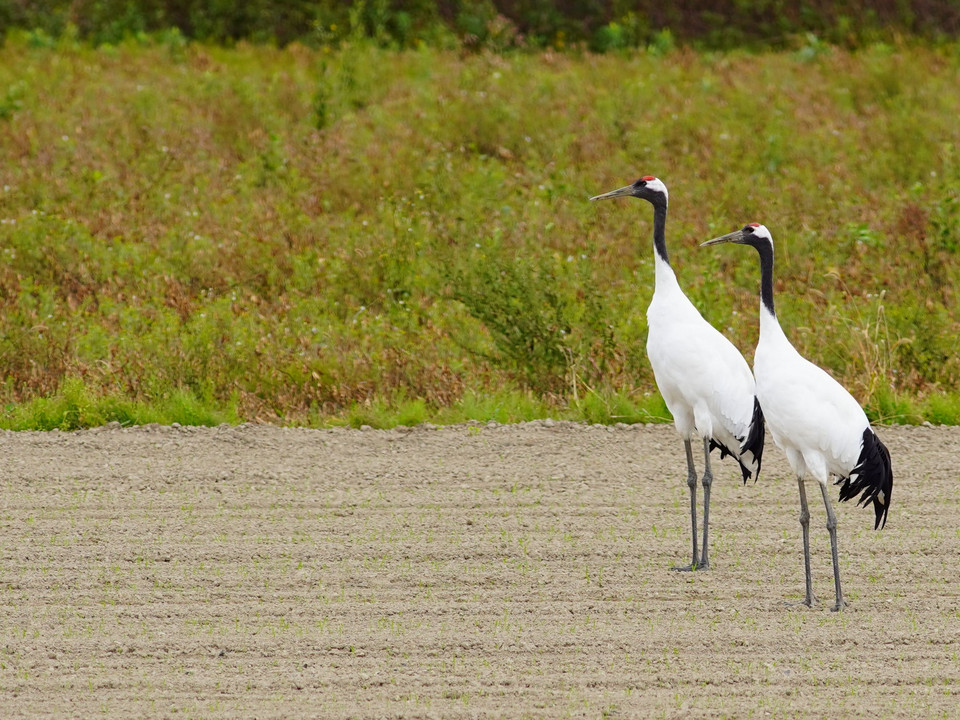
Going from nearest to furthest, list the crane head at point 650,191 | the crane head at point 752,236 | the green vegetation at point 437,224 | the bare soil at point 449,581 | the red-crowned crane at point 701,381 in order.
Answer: the bare soil at point 449,581 < the crane head at point 752,236 < the red-crowned crane at point 701,381 < the crane head at point 650,191 < the green vegetation at point 437,224

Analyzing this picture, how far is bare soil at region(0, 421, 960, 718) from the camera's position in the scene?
478 cm

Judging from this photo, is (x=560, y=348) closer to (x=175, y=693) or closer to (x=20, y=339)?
(x=20, y=339)

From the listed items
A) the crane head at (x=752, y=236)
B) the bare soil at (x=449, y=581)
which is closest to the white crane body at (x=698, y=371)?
the crane head at (x=752, y=236)

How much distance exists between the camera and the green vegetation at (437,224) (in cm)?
902

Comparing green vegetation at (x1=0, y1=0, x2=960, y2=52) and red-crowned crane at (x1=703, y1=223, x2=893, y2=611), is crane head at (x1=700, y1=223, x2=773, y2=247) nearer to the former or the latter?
red-crowned crane at (x1=703, y1=223, x2=893, y2=611)

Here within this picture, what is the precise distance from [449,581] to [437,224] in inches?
258

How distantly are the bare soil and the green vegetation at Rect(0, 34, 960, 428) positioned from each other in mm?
726

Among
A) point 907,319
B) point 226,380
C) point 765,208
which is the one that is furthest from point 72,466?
point 765,208

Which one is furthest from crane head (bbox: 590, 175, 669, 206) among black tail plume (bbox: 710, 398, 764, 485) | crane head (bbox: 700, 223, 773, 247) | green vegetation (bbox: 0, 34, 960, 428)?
green vegetation (bbox: 0, 34, 960, 428)

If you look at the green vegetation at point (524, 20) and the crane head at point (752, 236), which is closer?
the crane head at point (752, 236)

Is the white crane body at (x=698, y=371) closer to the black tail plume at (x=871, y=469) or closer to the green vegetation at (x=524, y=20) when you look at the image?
the black tail plume at (x=871, y=469)

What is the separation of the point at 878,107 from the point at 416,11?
28.1 feet

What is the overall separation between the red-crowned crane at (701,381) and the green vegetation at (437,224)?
208cm

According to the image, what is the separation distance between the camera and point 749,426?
6305 millimetres
